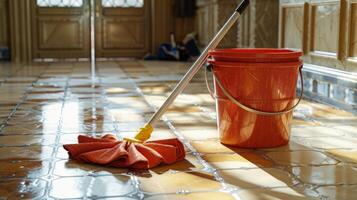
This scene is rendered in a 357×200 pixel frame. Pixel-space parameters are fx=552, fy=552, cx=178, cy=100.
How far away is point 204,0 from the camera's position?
759cm

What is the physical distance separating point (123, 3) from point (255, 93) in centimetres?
599

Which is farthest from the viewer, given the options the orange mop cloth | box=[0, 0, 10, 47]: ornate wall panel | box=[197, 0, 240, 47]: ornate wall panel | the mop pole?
box=[0, 0, 10, 47]: ornate wall panel

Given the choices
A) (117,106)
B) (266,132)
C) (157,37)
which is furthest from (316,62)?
(157,37)

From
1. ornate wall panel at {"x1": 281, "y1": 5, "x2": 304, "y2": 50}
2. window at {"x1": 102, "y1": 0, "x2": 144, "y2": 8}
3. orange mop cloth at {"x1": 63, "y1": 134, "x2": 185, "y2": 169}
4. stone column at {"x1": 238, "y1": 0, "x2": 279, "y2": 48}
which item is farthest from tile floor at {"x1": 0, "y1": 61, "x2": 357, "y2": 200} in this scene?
window at {"x1": 102, "y1": 0, "x2": 144, "y2": 8}

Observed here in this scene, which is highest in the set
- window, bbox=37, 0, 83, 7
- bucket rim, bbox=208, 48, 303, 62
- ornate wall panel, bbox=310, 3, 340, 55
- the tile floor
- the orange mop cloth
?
window, bbox=37, 0, 83, 7

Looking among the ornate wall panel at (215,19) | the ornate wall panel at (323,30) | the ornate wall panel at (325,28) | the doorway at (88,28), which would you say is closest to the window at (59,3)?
the doorway at (88,28)

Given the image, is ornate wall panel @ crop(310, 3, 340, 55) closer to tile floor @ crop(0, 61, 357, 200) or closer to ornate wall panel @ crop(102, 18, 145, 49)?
tile floor @ crop(0, 61, 357, 200)

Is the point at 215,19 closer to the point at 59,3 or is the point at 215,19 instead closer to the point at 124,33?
the point at 124,33

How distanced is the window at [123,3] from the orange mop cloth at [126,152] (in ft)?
19.4

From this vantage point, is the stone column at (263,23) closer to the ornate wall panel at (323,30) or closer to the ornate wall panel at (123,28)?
the ornate wall panel at (323,30)

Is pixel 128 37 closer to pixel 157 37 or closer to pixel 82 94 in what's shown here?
pixel 157 37

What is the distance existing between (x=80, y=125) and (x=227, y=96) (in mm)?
960

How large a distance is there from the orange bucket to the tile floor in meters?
0.07

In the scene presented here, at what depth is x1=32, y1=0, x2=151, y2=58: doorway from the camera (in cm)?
786
